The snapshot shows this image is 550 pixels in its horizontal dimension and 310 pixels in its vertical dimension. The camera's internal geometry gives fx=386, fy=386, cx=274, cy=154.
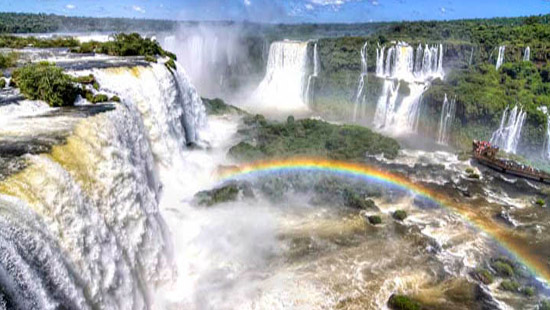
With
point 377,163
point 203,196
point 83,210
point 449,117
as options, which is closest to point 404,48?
point 449,117

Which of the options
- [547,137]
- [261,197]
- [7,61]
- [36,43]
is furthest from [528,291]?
[36,43]

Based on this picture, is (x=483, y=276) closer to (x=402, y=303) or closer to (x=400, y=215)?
(x=402, y=303)

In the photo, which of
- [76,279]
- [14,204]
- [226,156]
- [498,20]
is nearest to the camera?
[14,204]

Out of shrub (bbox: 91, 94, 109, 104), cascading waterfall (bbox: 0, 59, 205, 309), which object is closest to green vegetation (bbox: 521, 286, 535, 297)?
cascading waterfall (bbox: 0, 59, 205, 309)

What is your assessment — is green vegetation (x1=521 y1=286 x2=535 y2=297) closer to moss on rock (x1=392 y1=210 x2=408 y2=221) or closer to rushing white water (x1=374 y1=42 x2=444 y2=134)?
moss on rock (x1=392 y1=210 x2=408 y2=221)

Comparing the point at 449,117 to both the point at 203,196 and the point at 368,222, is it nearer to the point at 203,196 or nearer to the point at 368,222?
the point at 368,222

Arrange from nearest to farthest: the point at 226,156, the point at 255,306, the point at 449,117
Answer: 1. the point at 255,306
2. the point at 226,156
3. the point at 449,117

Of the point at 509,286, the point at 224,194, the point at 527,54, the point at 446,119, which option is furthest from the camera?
the point at 527,54
